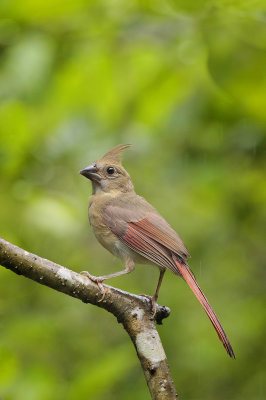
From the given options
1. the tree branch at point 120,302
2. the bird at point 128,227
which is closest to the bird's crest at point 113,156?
the bird at point 128,227

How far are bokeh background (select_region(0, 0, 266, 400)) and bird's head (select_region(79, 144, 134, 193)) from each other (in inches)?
10.7

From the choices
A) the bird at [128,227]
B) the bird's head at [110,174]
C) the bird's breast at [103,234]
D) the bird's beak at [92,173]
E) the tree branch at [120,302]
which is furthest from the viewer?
the bird's head at [110,174]

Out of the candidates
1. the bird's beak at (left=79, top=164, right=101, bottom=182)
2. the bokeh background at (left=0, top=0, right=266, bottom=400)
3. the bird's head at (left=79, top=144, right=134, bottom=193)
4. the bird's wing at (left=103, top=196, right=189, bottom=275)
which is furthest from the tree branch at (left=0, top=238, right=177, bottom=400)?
the bird's head at (left=79, top=144, right=134, bottom=193)

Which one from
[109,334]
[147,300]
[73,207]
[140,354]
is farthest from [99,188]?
[109,334]

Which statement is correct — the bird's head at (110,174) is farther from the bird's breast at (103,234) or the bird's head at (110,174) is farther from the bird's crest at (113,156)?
the bird's breast at (103,234)

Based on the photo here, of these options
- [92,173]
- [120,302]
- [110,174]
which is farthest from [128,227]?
[120,302]

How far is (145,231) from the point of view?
3180mm

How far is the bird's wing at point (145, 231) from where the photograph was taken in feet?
9.80

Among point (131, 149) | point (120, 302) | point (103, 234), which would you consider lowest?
point (120, 302)

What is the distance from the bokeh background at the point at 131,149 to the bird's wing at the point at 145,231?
1.54 ft

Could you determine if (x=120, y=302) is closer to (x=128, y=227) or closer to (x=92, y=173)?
(x=128, y=227)

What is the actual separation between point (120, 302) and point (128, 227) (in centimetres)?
96

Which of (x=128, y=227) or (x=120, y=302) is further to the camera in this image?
(x=128, y=227)

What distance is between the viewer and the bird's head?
12.5 feet
